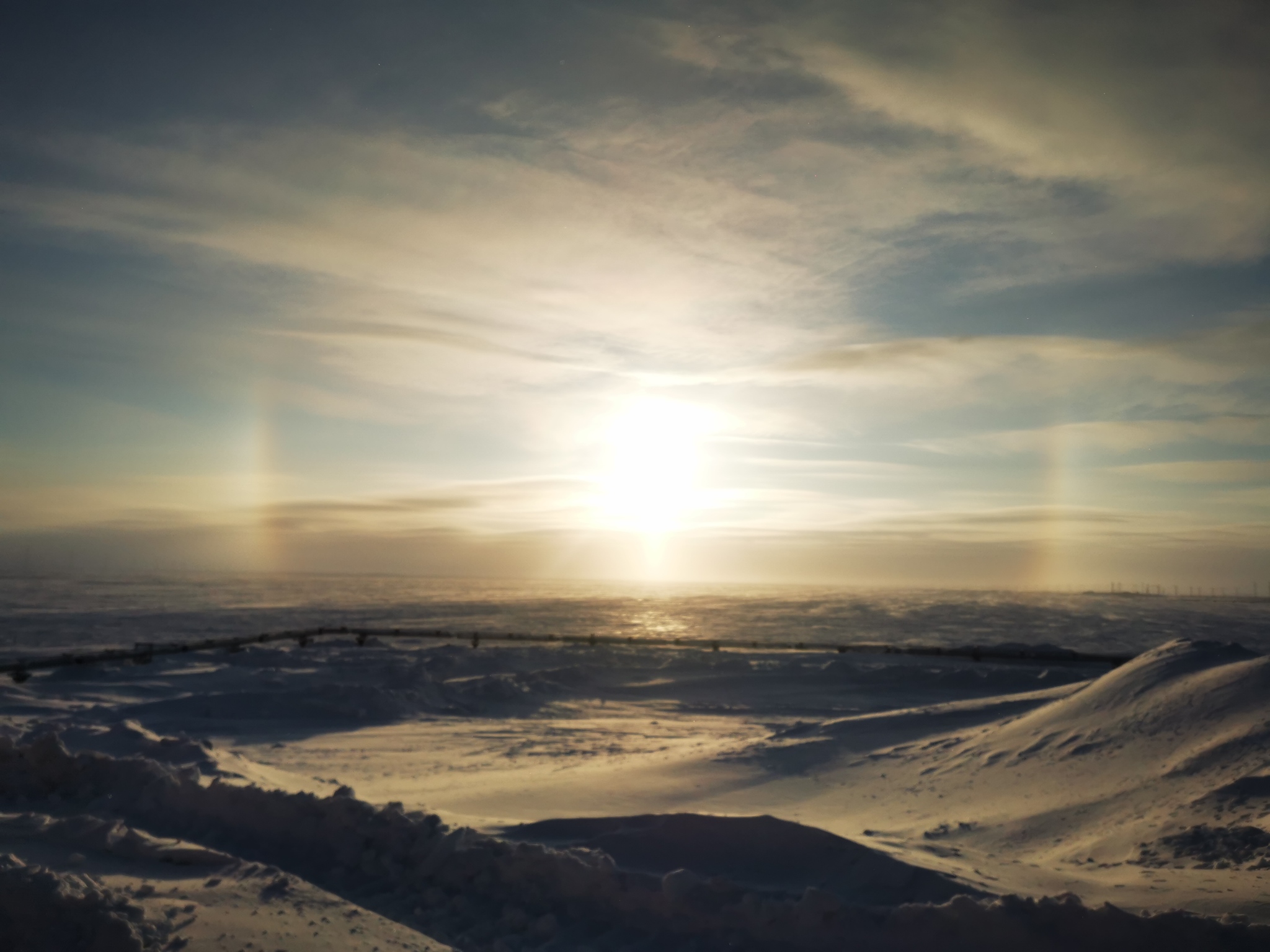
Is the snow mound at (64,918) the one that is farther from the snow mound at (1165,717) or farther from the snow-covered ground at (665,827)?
the snow mound at (1165,717)

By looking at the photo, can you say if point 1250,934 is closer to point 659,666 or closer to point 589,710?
point 589,710

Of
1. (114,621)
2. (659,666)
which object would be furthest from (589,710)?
(114,621)

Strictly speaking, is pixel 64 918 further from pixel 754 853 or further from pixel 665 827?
pixel 754 853

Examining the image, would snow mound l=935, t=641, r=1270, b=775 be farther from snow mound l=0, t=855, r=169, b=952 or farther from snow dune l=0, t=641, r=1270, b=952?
snow mound l=0, t=855, r=169, b=952

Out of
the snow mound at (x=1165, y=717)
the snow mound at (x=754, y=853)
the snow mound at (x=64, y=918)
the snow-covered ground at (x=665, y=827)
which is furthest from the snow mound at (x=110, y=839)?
the snow mound at (x=1165, y=717)

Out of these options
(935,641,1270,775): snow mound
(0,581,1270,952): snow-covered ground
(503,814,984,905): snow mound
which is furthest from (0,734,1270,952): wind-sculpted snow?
(935,641,1270,775): snow mound

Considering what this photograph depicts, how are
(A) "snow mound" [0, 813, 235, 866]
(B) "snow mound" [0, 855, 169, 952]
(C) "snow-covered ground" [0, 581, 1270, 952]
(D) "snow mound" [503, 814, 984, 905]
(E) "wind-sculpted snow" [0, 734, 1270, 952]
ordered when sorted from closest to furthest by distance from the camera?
1. (B) "snow mound" [0, 855, 169, 952]
2. (E) "wind-sculpted snow" [0, 734, 1270, 952]
3. (C) "snow-covered ground" [0, 581, 1270, 952]
4. (D) "snow mound" [503, 814, 984, 905]
5. (A) "snow mound" [0, 813, 235, 866]
